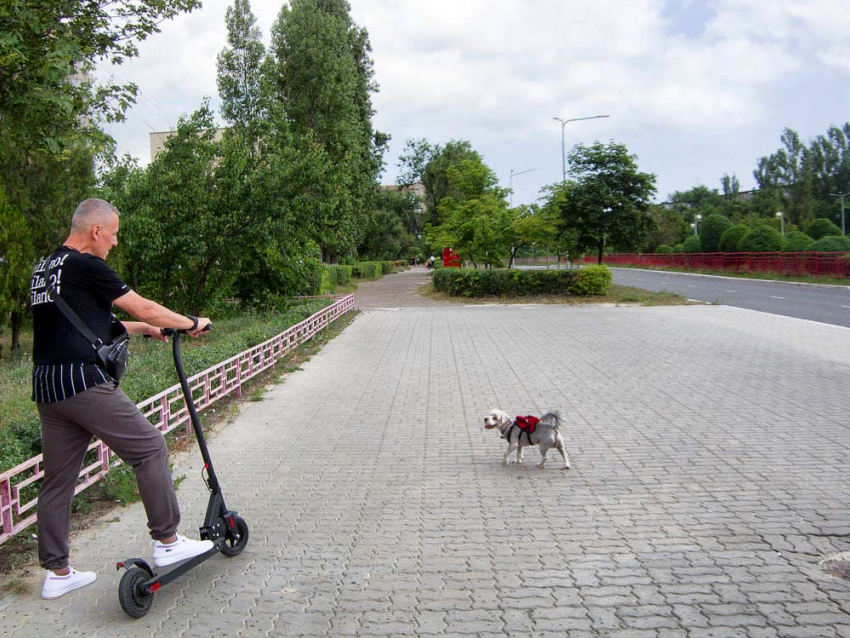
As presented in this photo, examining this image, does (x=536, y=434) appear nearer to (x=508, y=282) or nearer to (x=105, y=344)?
(x=105, y=344)

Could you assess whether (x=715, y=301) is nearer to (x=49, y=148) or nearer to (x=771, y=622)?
(x=49, y=148)

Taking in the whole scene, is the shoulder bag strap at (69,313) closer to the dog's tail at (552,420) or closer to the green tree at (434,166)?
the dog's tail at (552,420)

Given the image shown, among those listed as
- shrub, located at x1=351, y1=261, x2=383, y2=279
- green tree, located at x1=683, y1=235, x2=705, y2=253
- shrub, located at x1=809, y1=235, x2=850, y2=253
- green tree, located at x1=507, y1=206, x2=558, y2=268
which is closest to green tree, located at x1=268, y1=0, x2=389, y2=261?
green tree, located at x1=507, y1=206, x2=558, y2=268

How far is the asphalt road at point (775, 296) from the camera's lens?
68.0 feet

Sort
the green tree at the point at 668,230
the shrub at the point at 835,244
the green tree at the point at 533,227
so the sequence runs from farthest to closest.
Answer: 1. the green tree at the point at 668,230
2. the shrub at the point at 835,244
3. the green tree at the point at 533,227

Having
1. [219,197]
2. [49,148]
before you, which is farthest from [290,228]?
[49,148]

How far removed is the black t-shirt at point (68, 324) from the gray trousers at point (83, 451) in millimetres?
84

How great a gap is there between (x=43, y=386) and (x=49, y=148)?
7.88m

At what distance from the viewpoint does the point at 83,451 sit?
3842mm

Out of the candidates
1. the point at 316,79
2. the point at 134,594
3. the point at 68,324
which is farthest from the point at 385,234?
the point at 134,594

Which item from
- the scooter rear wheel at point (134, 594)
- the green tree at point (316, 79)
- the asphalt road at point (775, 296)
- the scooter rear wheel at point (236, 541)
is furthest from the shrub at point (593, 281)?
the scooter rear wheel at point (134, 594)

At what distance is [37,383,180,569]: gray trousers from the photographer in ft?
11.9

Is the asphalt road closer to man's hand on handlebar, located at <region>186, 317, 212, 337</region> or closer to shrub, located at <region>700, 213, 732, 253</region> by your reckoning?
shrub, located at <region>700, 213, 732, 253</region>

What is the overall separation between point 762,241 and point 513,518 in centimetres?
4063
